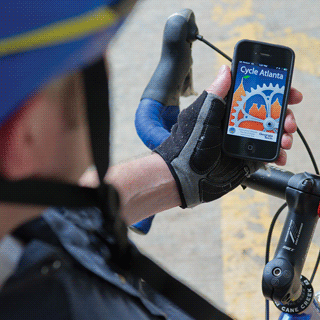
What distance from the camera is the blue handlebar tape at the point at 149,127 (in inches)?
38.1

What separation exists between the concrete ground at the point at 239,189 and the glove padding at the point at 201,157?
933mm

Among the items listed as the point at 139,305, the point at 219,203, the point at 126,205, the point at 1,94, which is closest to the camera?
the point at 1,94

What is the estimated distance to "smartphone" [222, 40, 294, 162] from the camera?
0.88 m

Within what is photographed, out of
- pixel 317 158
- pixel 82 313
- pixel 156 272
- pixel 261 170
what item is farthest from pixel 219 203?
pixel 82 313

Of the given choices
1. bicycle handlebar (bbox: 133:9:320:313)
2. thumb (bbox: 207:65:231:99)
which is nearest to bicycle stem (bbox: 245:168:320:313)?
bicycle handlebar (bbox: 133:9:320:313)

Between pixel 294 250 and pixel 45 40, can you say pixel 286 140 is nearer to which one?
pixel 294 250

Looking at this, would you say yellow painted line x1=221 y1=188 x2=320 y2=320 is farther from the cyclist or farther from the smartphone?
the cyclist

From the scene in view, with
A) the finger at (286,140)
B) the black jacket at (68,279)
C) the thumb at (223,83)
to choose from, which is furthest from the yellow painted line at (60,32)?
the finger at (286,140)

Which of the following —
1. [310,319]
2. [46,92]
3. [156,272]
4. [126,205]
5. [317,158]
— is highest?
[46,92]

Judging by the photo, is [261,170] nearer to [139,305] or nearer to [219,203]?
[139,305]

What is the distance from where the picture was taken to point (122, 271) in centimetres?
54

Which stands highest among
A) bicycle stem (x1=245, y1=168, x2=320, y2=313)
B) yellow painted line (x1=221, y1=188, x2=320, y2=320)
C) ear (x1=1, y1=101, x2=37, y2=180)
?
ear (x1=1, y1=101, x2=37, y2=180)

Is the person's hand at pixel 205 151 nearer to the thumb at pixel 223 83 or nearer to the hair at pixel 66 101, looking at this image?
the thumb at pixel 223 83

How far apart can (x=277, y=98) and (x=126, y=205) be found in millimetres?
383
